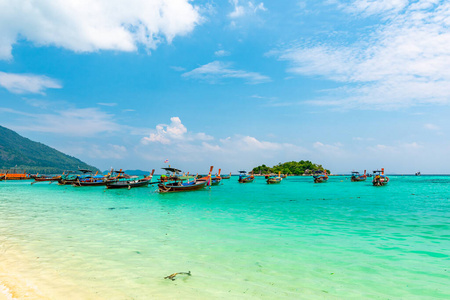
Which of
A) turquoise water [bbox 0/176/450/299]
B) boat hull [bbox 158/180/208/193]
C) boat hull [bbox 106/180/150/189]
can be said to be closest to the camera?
turquoise water [bbox 0/176/450/299]

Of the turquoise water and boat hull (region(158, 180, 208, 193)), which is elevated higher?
boat hull (region(158, 180, 208, 193))

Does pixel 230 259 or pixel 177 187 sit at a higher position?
pixel 177 187

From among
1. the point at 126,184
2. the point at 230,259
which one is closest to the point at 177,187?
the point at 126,184

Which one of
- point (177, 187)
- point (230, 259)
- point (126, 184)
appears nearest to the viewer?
point (230, 259)

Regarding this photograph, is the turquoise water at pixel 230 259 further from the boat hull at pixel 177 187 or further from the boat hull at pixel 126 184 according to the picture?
the boat hull at pixel 126 184

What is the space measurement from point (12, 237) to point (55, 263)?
16.9 feet

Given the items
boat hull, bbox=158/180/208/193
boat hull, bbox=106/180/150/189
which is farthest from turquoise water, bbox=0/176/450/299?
boat hull, bbox=106/180/150/189

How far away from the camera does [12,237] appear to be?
37.0ft

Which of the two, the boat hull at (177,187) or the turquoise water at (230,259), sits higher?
the boat hull at (177,187)

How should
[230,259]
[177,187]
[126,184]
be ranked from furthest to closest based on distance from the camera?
[126,184], [177,187], [230,259]

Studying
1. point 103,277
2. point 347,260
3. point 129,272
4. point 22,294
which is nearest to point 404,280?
point 347,260

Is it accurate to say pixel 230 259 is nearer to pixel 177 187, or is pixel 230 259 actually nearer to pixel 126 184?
pixel 177 187

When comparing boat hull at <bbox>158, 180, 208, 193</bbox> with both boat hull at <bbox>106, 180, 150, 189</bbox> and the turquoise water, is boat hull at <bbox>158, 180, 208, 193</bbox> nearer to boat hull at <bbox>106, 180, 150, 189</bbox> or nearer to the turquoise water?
boat hull at <bbox>106, 180, 150, 189</bbox>

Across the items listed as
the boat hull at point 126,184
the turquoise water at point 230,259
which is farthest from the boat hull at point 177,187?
the turquoise water at point 230,259
